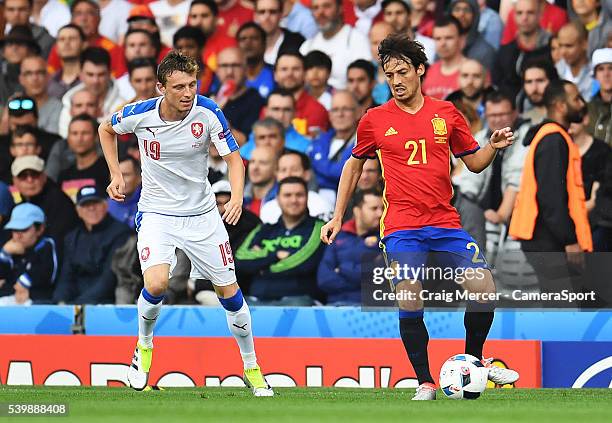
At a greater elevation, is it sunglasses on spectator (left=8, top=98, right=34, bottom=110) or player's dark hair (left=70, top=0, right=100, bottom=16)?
player's dark hair (left=70, top=0, right=100, bottom=16)

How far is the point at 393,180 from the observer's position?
841cm

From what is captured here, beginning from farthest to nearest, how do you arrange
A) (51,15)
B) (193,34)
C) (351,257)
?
(51,15) → (193,34) → (351,257)

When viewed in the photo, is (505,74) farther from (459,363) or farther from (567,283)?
(459,363)

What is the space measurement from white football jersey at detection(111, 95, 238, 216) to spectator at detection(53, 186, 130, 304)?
14.8ft

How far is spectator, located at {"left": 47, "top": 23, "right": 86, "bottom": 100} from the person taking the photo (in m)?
15.4

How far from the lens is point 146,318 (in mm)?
9102

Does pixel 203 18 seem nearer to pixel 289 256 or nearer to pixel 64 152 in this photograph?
pixel 64 152

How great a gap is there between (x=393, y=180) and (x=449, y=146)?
1.45 feet

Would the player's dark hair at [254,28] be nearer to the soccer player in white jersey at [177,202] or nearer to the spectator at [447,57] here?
the spectator at [447,57]

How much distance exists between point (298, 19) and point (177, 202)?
5772 millimetres

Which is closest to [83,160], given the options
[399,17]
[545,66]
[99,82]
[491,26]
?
[99,82]

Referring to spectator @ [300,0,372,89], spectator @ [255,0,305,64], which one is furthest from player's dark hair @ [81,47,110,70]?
spectator @ [300,0,372,89]

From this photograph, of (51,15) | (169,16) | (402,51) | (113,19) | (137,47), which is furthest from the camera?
(51,15)

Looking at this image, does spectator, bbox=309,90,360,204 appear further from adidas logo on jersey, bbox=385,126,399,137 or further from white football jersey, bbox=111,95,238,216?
adidas logo on jersey, bbox=385,126,399,137
